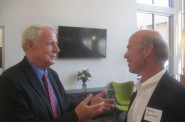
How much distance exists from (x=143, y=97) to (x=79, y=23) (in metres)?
4.62

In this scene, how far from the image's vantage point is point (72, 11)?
5895mm

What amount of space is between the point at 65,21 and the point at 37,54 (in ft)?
13.3

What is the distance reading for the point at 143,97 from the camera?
163cm

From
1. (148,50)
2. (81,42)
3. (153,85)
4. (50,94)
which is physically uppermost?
(81,42)

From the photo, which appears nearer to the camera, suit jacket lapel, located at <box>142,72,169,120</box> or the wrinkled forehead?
suit jacket lapel, located at <box>142,72,169,120</box>

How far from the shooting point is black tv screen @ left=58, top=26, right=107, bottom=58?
224 inches

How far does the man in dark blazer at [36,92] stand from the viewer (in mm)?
1545

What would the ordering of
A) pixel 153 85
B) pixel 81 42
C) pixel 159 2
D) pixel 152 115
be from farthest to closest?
pixel 159 2
pixel 81 42
pixel 153 85
pixel 152 115

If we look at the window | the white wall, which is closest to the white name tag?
the white wall

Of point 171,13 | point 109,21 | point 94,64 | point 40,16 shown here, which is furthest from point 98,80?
→ point 171,13

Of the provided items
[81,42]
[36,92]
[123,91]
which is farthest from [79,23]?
[36,92]

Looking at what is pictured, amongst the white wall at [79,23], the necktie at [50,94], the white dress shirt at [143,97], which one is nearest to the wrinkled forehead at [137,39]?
the white dress shirt at [143,97]

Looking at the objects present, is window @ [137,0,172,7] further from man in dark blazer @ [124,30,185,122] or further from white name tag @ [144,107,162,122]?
white name tag @ [144,107,162,122]

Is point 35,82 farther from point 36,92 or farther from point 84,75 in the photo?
point 84,75
